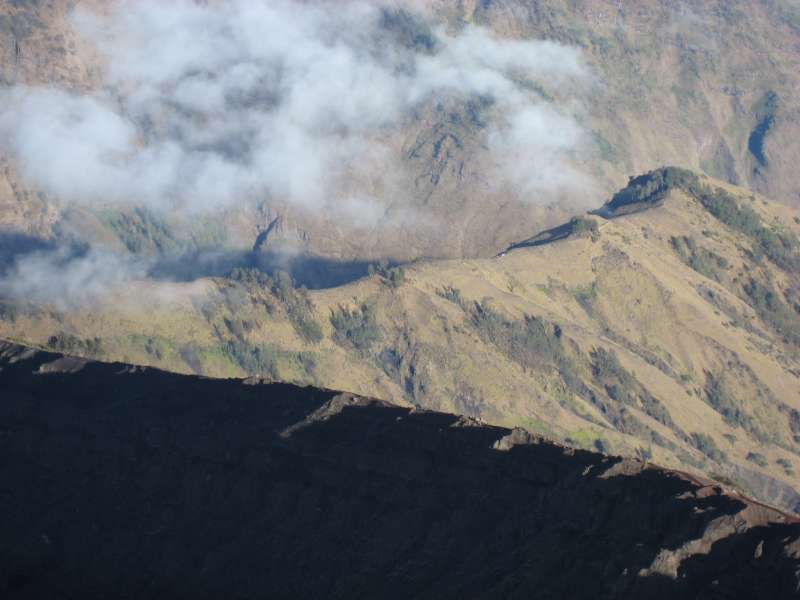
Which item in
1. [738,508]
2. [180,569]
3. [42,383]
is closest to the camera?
[738,508]

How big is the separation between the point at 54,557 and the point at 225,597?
19.8 m

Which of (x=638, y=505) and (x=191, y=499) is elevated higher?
(x=638, y=505)

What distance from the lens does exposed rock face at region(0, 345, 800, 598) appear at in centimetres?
12181

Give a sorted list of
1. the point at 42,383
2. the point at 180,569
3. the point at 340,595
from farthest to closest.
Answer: the point at 42,383, the point at 180,569, the point at 340,595

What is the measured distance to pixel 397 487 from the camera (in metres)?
144

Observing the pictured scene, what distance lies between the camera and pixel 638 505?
5069 inches

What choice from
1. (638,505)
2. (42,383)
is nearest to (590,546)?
(638,505)

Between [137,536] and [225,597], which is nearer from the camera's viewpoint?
[225,597]

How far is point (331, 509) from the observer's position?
145 metres

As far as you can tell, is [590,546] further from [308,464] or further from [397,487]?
[308,464]

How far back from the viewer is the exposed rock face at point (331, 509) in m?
122

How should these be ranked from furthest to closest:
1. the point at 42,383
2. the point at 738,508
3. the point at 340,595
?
the point at 42,383 < the point at 340,595 < the point at 738,508

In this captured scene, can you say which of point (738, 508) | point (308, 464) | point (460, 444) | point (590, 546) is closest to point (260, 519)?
point (308, 464)

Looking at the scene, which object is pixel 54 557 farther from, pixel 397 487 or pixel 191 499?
pixel 397 487
